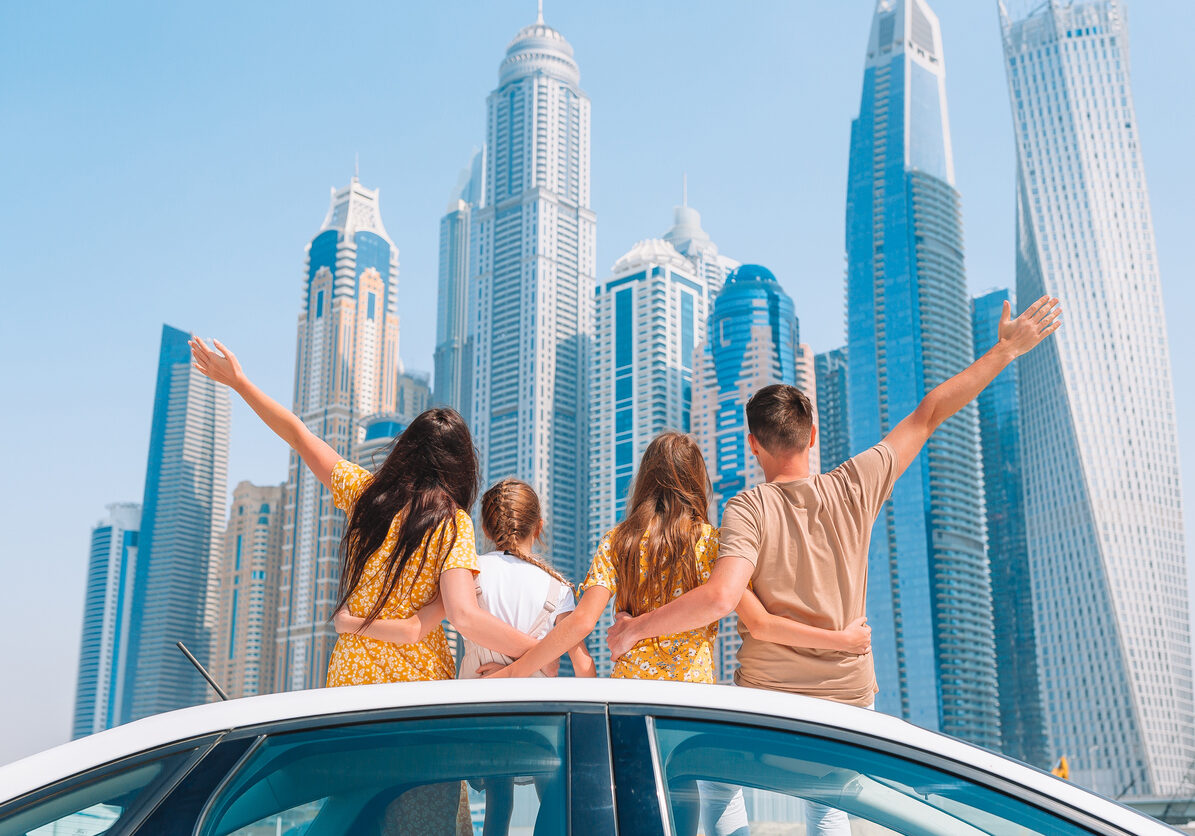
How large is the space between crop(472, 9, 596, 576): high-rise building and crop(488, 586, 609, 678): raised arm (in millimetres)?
139983

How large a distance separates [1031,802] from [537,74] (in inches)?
6918

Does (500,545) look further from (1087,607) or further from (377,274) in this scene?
(377,274)

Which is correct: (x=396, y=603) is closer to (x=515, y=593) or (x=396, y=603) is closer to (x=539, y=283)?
(x=515, y=593)

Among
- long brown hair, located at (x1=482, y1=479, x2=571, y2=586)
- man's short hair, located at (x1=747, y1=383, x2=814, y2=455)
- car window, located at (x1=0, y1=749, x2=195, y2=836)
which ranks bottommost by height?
car window, located at (x1=0, y1=749, x2=195, y2=836)

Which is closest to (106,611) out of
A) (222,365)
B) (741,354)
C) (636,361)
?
(636,361)

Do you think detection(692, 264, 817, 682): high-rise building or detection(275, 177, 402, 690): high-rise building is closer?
detection(692, 264, 817, 682): high-rise building

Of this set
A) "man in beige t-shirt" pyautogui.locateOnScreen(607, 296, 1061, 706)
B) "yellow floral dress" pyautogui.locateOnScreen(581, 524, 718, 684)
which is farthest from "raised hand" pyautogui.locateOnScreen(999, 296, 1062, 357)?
"yellow floral dress" pyautogui.locateOnScreen(581, 524, 718, 684)

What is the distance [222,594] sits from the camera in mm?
154000

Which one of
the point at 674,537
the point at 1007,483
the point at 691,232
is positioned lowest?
the point at 674,537

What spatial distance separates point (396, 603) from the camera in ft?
9.75

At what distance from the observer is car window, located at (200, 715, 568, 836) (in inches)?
61.6

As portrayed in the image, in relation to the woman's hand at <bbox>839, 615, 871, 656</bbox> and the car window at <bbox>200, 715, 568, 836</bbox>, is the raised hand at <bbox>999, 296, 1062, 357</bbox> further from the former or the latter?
the car window at <bbox>200, 715, 568, 836</bbox>

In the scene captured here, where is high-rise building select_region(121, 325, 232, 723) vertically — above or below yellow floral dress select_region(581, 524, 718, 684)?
above

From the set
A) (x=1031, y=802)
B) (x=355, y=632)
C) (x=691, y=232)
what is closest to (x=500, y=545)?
(x=355, y=632)
